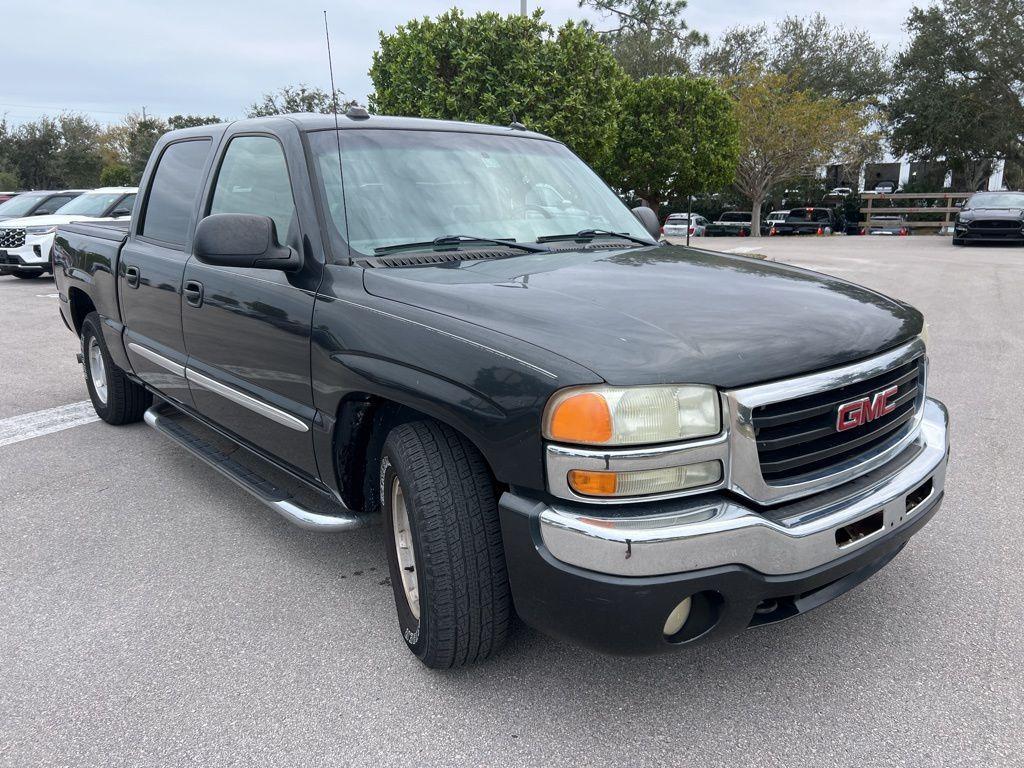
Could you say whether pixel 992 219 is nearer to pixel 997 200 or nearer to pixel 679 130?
pixel 997 200

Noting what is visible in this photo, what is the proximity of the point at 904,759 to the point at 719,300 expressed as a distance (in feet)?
4.51

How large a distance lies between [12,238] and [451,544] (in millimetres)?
14767

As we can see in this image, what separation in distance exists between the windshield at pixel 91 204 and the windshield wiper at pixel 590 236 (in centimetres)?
1255

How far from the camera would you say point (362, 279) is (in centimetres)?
278

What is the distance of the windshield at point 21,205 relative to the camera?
601 inches

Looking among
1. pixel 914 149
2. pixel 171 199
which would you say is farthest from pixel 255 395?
pixel 914 149

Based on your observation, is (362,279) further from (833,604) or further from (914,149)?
(914,149)

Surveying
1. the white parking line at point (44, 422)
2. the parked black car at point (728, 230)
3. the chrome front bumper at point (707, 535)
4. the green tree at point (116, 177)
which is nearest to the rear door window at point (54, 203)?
the white parking line at point (44, 422)

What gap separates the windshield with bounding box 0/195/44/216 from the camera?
50.1ft

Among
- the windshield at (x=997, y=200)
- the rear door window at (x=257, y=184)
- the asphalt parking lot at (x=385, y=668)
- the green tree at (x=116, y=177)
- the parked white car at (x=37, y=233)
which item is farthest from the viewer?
the green tree at (x=116, y=177)

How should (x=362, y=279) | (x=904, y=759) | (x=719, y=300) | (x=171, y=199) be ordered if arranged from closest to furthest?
(x=904, y=759)
(x=719, y=300)
(x=362, y=279)
(x=171, y=199)

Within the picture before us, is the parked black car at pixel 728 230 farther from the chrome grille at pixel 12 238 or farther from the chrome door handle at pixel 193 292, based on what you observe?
the chrome door handle at pixel 193 292

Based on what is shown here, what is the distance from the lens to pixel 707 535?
204 centimetres

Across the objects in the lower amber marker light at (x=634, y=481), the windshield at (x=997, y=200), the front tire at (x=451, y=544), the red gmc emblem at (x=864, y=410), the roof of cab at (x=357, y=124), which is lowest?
the windshield at (x=997, y=200)
